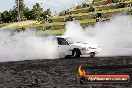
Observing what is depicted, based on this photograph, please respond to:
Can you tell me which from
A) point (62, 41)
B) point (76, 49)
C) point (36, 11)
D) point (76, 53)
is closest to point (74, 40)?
point (62, 41)

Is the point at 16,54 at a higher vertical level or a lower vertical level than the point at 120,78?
lower

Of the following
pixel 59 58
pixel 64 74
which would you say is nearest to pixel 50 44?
pixel 59 58

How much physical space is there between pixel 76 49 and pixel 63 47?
112cm

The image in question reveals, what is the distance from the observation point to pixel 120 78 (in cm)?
1138

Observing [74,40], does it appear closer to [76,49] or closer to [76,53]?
[76,49]

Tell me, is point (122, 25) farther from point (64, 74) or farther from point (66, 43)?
point (64, 74)

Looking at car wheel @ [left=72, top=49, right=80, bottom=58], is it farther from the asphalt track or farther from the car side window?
the asphalt track

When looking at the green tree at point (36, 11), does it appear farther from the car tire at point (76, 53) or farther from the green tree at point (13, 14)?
the car tire at point (76, 53)

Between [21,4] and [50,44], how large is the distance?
72.3 meters

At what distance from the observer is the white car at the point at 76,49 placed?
2977cm

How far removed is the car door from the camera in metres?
30.3

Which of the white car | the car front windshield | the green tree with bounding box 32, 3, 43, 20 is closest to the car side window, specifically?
the white car

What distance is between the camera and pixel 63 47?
100 feet

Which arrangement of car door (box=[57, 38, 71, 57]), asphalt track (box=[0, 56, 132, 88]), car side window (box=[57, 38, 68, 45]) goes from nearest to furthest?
asphalt track (box=[0, 56, 132, 88])
car door (box=[57, 38, 71, 57])
car side window (box=[57, 38, 68, 45])
